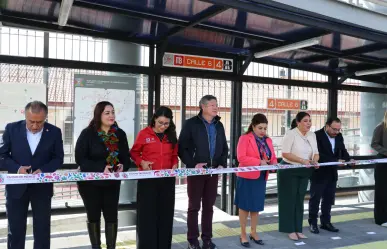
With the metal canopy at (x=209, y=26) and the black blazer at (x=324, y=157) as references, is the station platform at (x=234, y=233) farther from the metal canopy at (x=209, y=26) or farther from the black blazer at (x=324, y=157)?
the metal canopy at (x=209, y=26)

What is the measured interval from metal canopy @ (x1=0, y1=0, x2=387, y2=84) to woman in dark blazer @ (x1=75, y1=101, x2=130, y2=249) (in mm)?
1247

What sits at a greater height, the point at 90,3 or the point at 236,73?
the point at 90,3

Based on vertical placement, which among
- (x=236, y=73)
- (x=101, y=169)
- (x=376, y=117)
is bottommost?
(x=101, y=169)

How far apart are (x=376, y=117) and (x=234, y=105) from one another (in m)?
3.35

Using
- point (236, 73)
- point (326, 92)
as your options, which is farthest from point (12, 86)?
point (326, 92)

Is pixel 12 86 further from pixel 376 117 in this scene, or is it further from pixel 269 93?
pixel 376 117

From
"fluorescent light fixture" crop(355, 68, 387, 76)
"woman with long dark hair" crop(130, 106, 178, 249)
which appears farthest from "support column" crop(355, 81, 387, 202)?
"woman with long dark hair" crop(130, 106, 178, 249)

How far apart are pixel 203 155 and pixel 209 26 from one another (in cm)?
160

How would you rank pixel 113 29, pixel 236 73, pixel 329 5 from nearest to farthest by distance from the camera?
pixel 329 5
pixel 113 29
pixel 236 73

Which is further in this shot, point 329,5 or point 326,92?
point 326,92

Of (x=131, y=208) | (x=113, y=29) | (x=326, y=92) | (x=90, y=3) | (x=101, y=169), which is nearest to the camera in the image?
(x=101, y=169)

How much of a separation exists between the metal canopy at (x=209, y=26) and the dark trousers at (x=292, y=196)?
175 cm

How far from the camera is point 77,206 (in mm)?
5363

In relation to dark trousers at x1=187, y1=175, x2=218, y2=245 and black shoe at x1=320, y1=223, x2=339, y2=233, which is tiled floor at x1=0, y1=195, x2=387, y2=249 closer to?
black shoe at x1=320, y1=223, x2=339, y2=233
